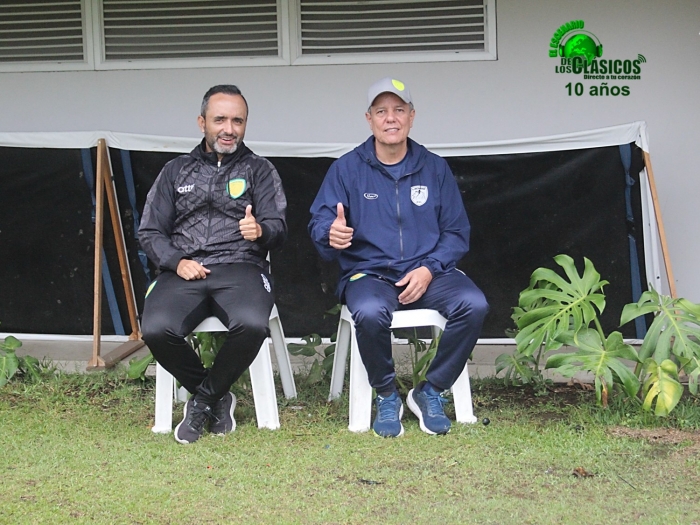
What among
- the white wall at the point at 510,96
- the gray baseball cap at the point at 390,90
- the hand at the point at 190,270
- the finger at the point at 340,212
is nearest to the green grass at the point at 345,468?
the hand at the point at 190,270

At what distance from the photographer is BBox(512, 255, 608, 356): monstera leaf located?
12.8ft

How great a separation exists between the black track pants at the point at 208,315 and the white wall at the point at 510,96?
1.68 m

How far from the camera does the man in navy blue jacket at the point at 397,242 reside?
380cm

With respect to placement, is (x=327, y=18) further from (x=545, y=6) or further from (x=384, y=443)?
(x=384, y=443)

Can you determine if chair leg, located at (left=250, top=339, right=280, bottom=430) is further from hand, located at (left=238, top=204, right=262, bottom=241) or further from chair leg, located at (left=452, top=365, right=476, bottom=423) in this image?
chair leg, located at (left=452, top=365, right=476, bottom=423)

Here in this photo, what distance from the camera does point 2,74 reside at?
5.51 metres

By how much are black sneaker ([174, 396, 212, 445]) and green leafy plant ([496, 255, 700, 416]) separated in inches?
52.6

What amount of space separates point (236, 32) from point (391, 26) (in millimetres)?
885

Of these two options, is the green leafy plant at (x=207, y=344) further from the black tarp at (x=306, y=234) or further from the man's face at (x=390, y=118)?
the man's face at (x=390, y=118)

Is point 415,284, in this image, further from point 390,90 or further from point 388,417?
point 390,90

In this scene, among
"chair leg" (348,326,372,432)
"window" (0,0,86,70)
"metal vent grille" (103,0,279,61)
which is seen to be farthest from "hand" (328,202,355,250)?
"window" (0,0,86,70)

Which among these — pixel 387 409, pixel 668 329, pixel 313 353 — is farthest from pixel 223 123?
pixel 668 329

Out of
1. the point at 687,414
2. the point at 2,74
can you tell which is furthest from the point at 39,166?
the point at 687,414

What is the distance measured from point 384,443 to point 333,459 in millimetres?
255
